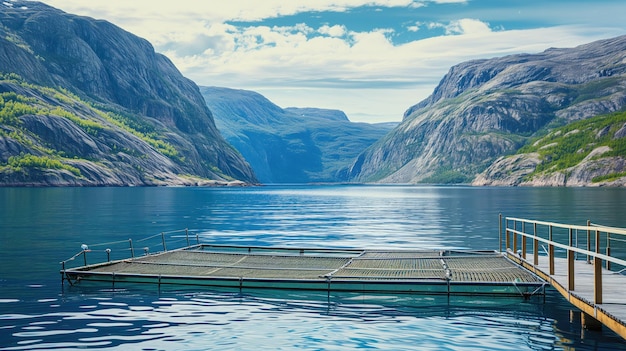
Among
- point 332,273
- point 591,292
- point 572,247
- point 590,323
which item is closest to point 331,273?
point 332,273

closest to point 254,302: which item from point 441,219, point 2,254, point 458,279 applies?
point 458,279

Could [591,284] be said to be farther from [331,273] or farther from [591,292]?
[331,273]

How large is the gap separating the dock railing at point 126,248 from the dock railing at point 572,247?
24.9 metres

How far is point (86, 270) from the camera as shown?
4091 centimetres

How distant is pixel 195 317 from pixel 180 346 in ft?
16.8

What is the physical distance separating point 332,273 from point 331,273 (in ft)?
0.64

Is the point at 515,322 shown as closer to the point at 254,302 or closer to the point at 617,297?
the point at 617,297

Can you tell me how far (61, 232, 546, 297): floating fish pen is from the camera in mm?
35188

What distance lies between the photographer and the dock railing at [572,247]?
25094mm

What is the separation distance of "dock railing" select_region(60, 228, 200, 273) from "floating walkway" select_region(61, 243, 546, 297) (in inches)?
177

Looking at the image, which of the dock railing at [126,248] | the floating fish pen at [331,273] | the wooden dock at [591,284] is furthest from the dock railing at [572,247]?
the dock railing at [126,248]

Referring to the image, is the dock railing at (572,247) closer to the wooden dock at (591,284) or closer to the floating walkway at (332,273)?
the wooden dock at (591,284)

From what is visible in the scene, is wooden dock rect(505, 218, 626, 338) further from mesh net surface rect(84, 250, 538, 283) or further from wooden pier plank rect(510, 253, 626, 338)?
mesh net surface rect(84, 250, 538, 283)

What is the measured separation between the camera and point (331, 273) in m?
38.8
